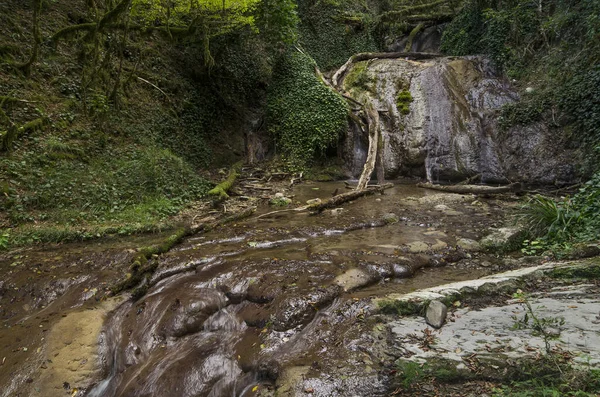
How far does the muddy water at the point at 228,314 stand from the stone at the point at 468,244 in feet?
0.66

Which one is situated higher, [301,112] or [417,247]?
[301,112]

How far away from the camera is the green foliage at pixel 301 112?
502 inches

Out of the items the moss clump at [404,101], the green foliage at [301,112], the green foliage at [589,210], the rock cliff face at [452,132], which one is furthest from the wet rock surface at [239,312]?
the moss clump at [404,101]

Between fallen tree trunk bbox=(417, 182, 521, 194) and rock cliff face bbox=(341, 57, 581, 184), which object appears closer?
fallen tree trunk bbox=(417, 182, 521, 194)

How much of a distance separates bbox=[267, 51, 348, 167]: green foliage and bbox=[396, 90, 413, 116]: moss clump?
7.01 feet

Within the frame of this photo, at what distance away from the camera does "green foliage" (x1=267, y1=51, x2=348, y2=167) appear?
502 inches

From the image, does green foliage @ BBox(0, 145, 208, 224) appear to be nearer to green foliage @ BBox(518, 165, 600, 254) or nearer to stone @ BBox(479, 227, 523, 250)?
stone @ BBox(479, 227, 523, 250)

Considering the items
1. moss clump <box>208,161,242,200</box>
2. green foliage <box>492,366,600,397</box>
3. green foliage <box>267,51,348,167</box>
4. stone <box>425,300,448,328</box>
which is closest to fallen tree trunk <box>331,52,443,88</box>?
green foliage <box>267,51,348,167</box>

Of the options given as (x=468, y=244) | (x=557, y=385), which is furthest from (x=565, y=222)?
(x=557, y=385)

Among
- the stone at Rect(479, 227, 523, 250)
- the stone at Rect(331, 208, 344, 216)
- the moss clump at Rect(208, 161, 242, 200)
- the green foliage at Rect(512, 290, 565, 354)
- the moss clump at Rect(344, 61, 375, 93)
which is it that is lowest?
the stone at Rect(479, 227, 523, 250)

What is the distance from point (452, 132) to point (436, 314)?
9.91 metres

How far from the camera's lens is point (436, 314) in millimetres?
3436

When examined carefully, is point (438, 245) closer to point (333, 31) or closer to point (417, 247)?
point (417, 247)

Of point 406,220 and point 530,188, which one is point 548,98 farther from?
point 406,220
